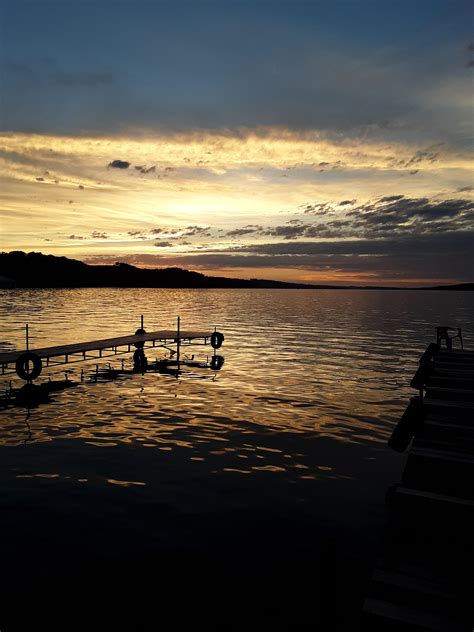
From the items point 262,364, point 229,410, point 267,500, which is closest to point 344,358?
point 262,364

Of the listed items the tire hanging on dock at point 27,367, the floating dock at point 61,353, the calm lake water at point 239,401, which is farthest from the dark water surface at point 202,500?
the floating dock at point 61,353

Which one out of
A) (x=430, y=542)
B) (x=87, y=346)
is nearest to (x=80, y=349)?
(x=87, y=346)

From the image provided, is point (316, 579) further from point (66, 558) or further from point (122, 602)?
point (66, 558)

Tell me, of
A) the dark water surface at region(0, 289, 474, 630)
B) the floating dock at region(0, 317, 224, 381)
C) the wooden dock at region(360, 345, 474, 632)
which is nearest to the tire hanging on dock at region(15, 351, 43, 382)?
the floating dock at region(0, 317, 224, 381)

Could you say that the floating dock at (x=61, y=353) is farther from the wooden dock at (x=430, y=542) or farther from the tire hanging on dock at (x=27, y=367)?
the wooden dock at (x=430, y=542)

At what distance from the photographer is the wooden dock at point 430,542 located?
21.9ft

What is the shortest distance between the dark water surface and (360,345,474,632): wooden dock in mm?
923

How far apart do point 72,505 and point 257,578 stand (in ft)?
20.5

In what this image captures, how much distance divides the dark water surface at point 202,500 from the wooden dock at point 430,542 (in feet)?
3.03

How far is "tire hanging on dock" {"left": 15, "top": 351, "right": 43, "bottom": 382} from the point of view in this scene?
31812mm

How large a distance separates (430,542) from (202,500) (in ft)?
25.4

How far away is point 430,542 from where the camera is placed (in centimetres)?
855

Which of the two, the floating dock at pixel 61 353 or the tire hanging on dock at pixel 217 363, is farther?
the tire hanging on dock at pixel 217 363

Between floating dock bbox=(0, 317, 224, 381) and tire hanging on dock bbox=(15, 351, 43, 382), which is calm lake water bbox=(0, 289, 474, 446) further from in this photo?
tire hanging on dock bbox=(15, 351, 43, 382)
